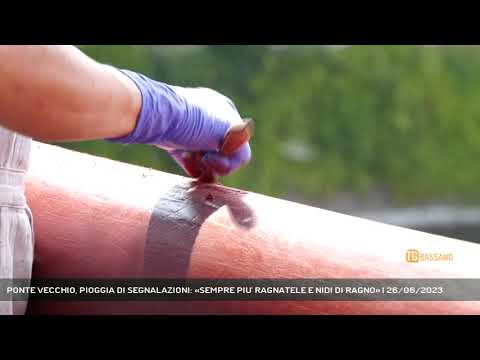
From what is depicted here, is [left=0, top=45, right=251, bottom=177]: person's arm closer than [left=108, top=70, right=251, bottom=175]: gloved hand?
Yes

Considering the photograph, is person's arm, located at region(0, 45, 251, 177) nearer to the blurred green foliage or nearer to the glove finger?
the glove finger

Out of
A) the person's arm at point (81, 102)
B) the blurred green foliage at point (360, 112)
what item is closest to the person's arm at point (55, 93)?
the person's arm at point (81, 102)

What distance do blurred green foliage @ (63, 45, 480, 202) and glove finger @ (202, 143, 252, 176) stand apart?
5.87 metres

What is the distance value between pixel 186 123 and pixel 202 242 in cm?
18

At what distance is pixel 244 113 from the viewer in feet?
22.7

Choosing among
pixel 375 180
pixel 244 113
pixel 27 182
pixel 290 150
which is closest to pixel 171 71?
pixel 244 113

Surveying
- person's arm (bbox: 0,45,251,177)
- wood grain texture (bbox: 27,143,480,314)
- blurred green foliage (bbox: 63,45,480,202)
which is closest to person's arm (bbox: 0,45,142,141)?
person's arm (bbox: 0,45,251,177)

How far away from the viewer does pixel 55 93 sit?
643mm

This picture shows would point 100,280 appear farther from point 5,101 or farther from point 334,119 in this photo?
point 334,119

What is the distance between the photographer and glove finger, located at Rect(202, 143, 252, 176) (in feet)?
2.91

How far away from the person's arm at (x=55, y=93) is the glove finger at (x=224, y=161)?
211mm

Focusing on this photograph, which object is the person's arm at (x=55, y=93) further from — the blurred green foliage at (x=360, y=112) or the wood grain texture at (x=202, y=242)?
the blurred green foliage at (x=360, y=112)

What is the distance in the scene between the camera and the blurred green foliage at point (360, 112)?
23.1ft

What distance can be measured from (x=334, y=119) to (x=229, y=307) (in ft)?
21.8
